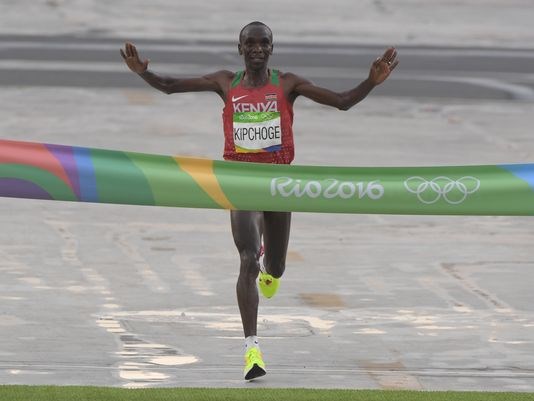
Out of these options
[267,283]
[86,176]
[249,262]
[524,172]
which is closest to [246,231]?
[249,262]

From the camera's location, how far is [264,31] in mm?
10414

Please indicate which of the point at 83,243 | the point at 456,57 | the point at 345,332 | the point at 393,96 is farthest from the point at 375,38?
the point at 345,332

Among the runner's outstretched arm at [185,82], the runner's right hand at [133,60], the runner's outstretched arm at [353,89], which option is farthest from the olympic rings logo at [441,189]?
the runner's right hand at [133,60]

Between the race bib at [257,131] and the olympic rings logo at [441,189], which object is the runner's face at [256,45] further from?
the olympic rings logo at [441,189]

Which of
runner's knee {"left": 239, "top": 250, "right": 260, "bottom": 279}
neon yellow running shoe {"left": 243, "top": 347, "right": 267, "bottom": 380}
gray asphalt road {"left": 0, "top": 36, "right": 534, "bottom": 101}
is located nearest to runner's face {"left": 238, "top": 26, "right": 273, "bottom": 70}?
runner's knee {"left": 239, "top": 250, "right": 260, "bottom": 279}

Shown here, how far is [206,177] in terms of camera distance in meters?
10.5

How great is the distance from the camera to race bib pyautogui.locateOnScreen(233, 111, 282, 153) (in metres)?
10.6

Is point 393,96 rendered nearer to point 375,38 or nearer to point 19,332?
point 375,38

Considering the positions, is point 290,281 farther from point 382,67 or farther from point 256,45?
point 382,67

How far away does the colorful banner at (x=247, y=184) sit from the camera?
34.4 feet

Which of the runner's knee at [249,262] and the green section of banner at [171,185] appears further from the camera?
the green section of banner at [171,185]

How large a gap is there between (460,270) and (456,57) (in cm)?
2045

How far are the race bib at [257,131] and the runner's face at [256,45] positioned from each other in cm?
34

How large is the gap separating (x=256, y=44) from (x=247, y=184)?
0.93 metres
